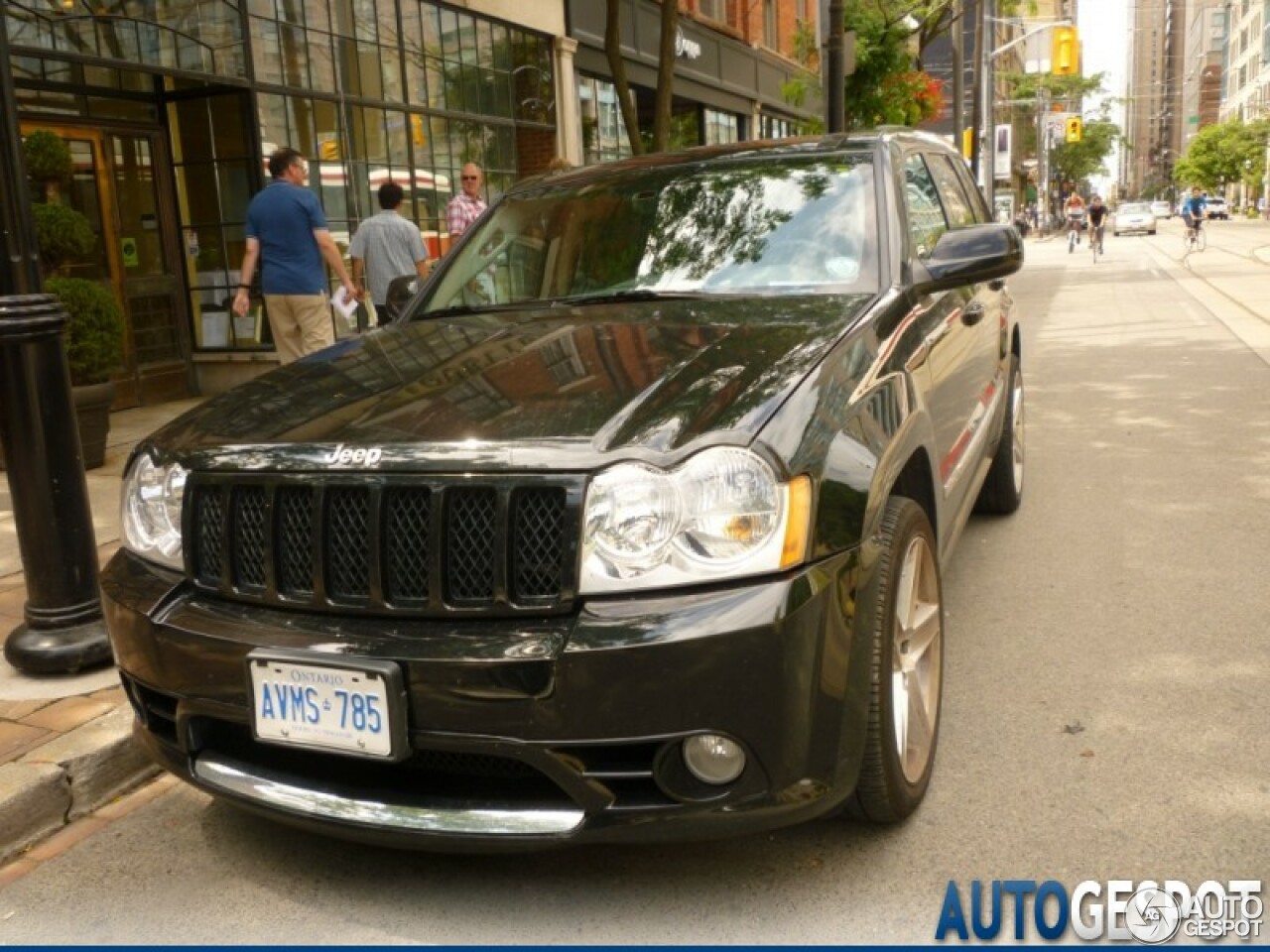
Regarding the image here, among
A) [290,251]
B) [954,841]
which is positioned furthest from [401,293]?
[290,251]

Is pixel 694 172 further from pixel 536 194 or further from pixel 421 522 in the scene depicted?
pixel 421 522

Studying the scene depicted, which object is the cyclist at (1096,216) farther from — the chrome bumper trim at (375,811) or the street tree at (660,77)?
the chrome bumper trim at (375,811)

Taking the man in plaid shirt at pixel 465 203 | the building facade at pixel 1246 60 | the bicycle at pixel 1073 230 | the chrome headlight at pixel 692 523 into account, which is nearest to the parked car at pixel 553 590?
the chrome headlight at pixel 692 523

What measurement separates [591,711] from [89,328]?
6.46 meters

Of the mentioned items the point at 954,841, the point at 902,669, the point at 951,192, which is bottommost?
the point at 954,841

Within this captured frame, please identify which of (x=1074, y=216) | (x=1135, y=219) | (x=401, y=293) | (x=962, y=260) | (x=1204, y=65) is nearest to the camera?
(x=962, y=260)

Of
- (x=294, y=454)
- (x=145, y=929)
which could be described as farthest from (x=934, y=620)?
(x=145, y=929)

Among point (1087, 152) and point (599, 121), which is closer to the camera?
point (599, 121)

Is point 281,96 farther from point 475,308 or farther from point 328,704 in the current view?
point 328,704

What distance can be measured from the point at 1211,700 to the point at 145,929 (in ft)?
9.95

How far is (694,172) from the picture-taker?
4.18 metres

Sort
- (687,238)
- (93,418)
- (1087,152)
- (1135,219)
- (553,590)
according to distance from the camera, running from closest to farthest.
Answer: (553,590)
(687,238)
(93,418)
(1135,219)
(1087,152)

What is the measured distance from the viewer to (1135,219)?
52.4 m

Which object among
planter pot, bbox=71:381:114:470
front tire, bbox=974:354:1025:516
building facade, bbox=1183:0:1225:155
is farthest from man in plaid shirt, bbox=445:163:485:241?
building facade, bbox=1183:0:1225:155
